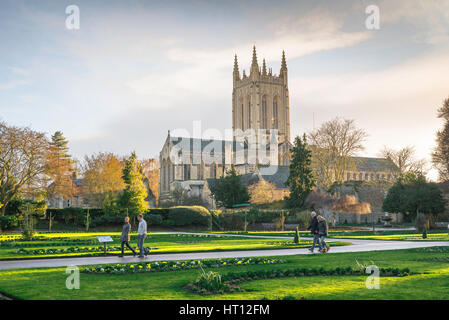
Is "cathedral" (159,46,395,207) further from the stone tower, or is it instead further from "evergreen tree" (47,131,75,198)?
"evergreen tree" (47,131,75,198)

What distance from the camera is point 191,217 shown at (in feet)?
149

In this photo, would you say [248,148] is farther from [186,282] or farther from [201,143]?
[186,282]

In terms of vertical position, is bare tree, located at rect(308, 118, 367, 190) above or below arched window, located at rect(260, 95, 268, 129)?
below

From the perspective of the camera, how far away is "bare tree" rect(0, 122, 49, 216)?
40875mm

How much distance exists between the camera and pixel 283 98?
121875 mm

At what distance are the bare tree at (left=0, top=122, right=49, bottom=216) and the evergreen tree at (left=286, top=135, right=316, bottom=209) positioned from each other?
26.4m

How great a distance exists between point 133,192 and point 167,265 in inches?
1284

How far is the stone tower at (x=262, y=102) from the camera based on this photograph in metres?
118

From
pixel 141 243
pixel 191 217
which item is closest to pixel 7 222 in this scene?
pixel 191 217

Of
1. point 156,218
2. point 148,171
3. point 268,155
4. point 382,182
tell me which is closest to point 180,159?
point 148,171

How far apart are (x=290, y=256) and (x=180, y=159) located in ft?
274

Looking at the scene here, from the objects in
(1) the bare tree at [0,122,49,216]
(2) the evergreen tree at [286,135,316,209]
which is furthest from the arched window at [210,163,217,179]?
(1) the bare tree at [0,122,49,216]

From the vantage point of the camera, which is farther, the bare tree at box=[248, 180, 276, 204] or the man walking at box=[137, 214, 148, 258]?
the bare tree at box=[248, 180, 276, 204]
